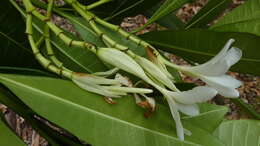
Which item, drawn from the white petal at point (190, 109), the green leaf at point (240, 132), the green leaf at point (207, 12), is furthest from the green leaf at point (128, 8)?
the white petal at point (190, 109)

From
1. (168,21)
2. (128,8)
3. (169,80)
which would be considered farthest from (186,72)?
(168,21)

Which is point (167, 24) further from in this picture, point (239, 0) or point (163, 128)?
point (239, 0)

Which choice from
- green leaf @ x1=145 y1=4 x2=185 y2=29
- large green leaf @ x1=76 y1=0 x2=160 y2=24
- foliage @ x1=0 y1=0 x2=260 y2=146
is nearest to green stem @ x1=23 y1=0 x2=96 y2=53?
foliage @ x1=0 y1=0 x2=260 y2=146

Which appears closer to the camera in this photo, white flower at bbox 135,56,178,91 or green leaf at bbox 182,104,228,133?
white flower at bbox 135,56,178,91

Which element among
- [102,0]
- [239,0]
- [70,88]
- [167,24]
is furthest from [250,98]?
[70,88]

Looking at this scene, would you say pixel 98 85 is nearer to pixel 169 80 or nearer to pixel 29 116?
pixel 169 80

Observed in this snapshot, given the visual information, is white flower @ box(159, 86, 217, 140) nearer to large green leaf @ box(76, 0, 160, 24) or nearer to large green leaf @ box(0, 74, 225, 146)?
large green leaf @ box(0, 74, 225, 146)

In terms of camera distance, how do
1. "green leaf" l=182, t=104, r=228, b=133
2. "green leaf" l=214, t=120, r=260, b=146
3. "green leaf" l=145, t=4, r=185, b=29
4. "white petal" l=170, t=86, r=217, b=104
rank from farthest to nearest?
"green leaf" l=145, t=4, r=185, b=29 < "green leaf" l=214, t=120, r=260, b=146 < "green leaf" l=182, t=104, r=228, b=133 < "white petal" l=170, t=86, r=217, b=104
